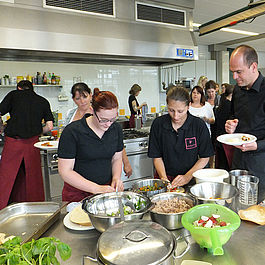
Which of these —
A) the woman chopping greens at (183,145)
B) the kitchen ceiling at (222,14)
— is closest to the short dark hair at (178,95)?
the woman chopping greens at (183,145)

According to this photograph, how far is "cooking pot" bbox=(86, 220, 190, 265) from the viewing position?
690mm

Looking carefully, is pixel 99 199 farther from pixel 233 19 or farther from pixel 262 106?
pixel 233 19

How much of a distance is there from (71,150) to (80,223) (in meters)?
0.55

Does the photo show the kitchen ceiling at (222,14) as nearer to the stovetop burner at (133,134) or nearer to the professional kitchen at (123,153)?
the professional kitchen at (123,153)

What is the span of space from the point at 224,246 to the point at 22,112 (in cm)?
288

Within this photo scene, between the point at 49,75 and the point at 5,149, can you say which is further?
the point at 49,75

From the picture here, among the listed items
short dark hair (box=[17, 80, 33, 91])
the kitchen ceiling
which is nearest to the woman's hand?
short dark hair (box=[17, 80, 33, 91])

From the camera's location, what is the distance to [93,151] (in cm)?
172

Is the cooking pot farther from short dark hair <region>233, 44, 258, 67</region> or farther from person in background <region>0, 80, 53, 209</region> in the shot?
person in background <region>0, 80, 53, 209</region>

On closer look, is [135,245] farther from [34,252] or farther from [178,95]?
[178,95]

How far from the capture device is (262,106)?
82.0 inches

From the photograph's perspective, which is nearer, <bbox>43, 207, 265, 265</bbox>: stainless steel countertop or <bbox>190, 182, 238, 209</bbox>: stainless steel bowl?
<bbox>43, 207, 265, 265</bbox>: stainless steel countertop

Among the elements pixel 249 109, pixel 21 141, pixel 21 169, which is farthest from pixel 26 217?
pixel 21 169

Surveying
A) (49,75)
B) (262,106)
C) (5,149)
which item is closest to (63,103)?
(49,75)
